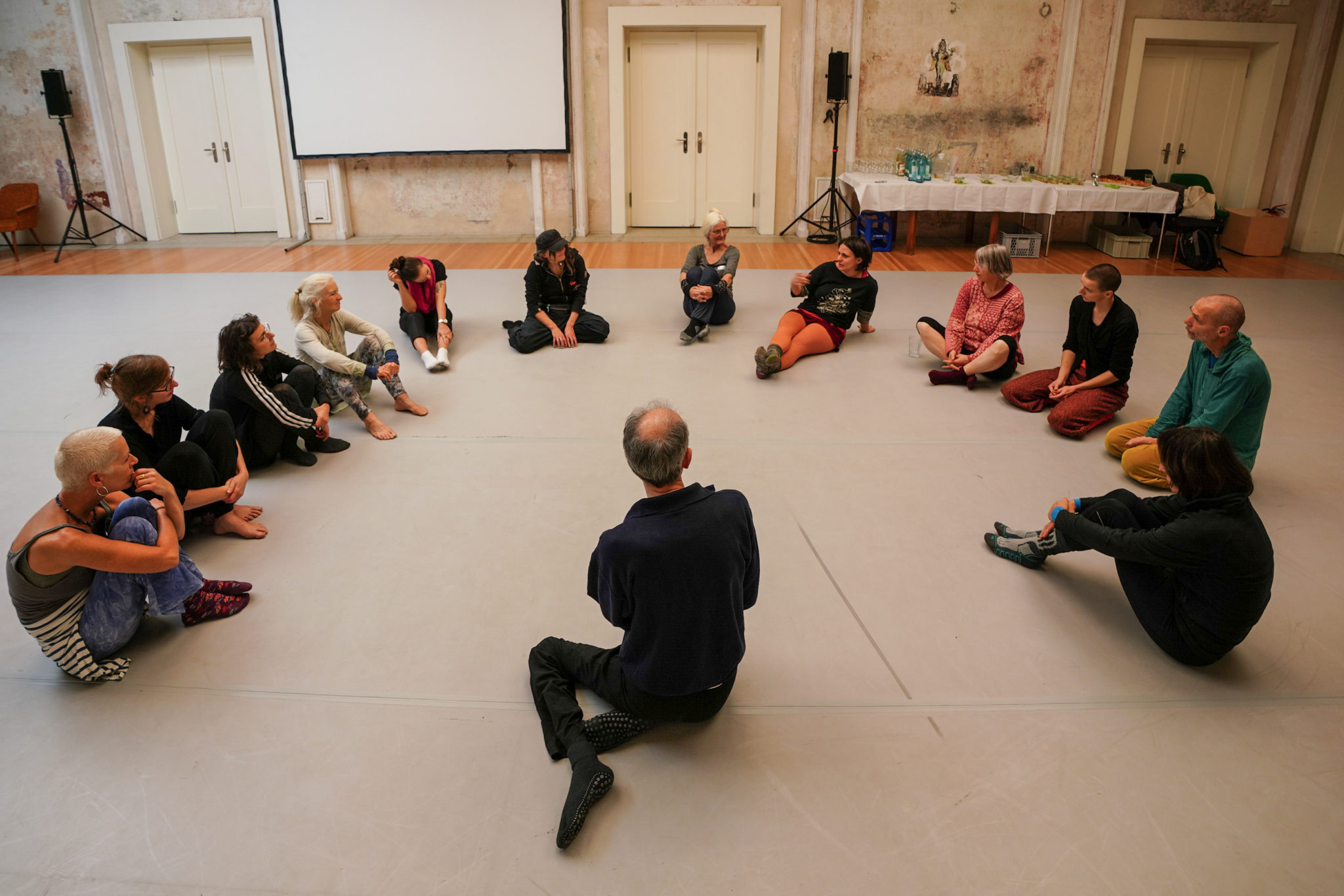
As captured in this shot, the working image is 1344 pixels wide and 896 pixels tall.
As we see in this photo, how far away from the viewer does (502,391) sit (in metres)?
5.21

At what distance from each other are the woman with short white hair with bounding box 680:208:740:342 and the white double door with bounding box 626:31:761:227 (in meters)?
4.35

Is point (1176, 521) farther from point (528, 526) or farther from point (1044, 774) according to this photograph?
point (528, 526)

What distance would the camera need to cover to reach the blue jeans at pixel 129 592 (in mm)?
2604

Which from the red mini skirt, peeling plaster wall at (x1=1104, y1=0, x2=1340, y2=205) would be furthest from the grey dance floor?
peeling plaster wall at (x1=1104, y1=0, x2=1340, y2=205)

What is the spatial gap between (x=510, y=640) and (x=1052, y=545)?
6.44 ft

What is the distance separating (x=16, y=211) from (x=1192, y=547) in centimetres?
1137

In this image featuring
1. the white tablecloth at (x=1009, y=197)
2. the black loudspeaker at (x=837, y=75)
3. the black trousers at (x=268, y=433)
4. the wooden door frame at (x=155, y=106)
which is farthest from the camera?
the wooden door frame at (x=155, y=106)

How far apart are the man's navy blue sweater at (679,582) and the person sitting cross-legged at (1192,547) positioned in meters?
1.26

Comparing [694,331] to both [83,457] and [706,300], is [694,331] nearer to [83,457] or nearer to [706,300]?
[706,300]

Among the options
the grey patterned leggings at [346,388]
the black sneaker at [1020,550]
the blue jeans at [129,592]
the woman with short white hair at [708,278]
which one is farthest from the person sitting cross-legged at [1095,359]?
the blue jeans at [129,592]

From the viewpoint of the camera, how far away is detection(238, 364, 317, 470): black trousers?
13.2ft

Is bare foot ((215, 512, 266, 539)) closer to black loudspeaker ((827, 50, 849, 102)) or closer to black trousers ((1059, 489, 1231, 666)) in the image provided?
black trousers ((1059, 489, 1231, 666))

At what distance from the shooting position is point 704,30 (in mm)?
9719

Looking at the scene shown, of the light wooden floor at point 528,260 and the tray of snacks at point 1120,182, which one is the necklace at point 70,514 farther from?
the tray of snacks at point 1120,182
